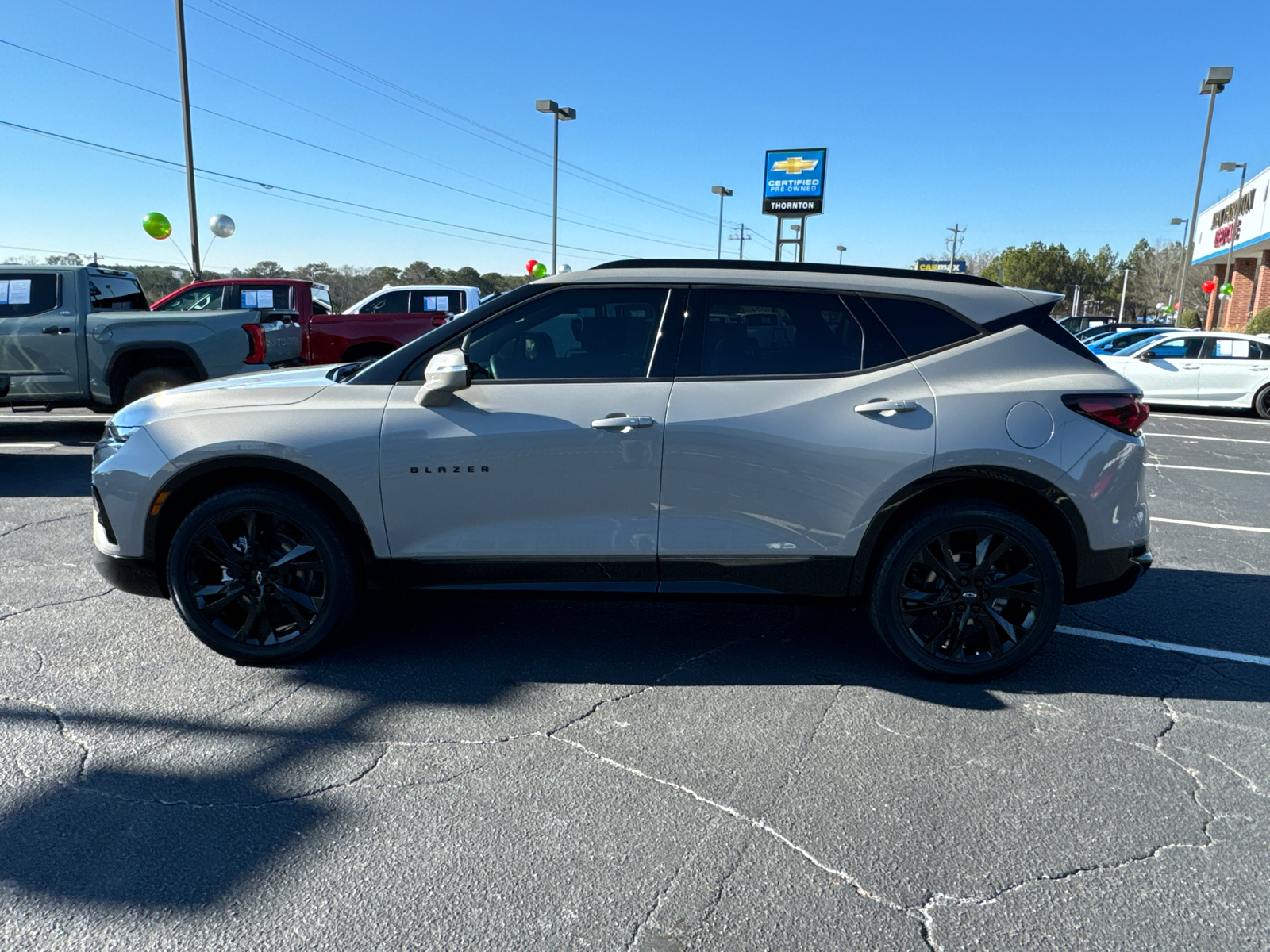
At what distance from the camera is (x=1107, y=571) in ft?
12.4

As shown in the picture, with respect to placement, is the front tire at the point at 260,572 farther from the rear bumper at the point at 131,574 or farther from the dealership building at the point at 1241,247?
the dealership building at the point at 1241,247

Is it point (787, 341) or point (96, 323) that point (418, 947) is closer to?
point (787, 341)

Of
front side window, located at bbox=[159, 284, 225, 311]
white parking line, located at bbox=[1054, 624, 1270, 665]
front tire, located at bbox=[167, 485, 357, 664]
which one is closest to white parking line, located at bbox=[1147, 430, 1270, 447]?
white parking line, located at bbox=[1054, 624, 1270, 665]

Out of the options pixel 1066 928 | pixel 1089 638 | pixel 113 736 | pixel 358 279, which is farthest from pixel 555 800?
pixel 358 279

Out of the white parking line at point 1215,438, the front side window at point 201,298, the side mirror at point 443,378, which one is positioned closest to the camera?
the side mirror at point 443,378

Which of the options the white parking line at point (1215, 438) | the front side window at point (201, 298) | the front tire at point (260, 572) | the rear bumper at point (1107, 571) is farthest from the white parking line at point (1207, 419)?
the front side window at point (201, 298)

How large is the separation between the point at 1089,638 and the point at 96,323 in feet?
32.0

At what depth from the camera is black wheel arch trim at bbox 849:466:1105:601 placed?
3689 millimetres

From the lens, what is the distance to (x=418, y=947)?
2.23 metres

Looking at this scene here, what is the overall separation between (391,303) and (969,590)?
14063mm

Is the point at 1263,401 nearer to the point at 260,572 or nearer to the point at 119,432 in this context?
the point at 260,572

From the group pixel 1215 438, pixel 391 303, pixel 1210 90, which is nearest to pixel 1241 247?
pixel 1210 90

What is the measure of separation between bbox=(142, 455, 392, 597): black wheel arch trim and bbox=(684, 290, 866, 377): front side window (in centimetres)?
161

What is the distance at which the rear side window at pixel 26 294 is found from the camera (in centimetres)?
960
